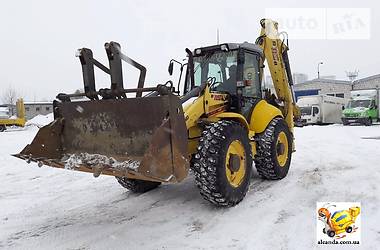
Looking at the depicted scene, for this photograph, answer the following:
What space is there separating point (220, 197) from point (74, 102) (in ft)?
7.82

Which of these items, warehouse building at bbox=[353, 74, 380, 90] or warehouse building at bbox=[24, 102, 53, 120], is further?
warehouse building at bbox=[24, 102, 53, 120]

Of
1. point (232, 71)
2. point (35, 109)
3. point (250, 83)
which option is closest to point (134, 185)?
point (232, 71)

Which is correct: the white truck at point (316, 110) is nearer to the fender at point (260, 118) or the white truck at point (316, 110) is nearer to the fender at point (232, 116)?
the fender at point (260, 118)

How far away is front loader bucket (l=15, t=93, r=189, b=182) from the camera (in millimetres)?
4152

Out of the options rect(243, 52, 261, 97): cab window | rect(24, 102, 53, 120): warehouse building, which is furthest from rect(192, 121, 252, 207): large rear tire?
rect(24, 102, 53, 120): warehouse building

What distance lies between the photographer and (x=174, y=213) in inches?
201

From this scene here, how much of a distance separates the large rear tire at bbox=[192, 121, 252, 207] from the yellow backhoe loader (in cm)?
1

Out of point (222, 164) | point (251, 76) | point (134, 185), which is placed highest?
point (251, 76)

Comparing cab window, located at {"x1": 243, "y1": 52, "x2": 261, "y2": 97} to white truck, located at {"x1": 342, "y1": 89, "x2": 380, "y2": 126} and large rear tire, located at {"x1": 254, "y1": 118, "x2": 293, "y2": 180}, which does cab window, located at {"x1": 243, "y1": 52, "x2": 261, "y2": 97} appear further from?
white truck, located at {"x1": 342, "y1": 89, "x2": 380, "y2": 126}

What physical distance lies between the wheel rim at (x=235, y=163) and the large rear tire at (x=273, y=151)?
1.03 metres

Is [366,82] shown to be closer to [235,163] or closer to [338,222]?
[235,163]

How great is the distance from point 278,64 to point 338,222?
407 cm

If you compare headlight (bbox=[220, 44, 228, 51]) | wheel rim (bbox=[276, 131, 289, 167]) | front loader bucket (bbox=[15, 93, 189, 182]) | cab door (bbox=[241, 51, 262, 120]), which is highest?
headlight (bbox=[220, 44, 228, 51])

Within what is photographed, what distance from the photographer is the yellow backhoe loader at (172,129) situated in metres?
4.34
